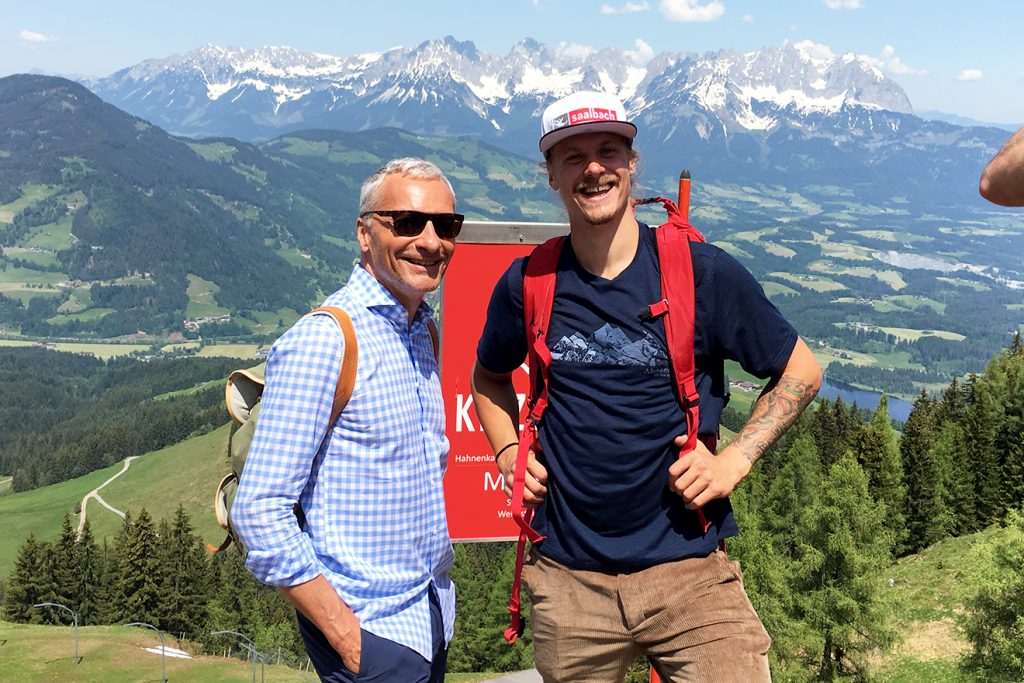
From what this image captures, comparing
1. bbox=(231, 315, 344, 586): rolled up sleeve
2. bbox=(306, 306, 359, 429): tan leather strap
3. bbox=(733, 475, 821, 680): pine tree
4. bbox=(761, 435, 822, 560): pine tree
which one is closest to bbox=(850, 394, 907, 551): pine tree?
bbox=(761, 435, 822, 560): pine tree

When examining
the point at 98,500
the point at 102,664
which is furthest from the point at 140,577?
the point at 98,500

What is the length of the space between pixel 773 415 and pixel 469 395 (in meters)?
3.79

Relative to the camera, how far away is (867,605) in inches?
1372

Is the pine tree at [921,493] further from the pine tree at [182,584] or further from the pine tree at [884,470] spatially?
the pine tree at [182,584]

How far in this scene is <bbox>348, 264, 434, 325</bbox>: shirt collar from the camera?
13.9 ft

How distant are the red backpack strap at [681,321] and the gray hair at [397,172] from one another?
1268mm

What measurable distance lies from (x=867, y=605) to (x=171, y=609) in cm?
6116

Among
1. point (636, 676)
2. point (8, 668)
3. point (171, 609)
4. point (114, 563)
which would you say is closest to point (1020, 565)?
point (636, 676)

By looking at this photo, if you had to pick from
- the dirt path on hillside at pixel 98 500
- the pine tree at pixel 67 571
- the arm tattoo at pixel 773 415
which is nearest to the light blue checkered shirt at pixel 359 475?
the arm tattoo at pixel 773 415

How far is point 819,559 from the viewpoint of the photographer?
116 ft

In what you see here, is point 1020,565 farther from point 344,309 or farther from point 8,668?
point 8,668

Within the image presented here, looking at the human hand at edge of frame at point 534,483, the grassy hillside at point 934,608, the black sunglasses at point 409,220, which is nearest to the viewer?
the human hand at edge of frame at point 534,483

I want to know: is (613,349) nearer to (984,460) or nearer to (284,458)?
(284,458)

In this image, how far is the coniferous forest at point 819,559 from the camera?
34969mm
